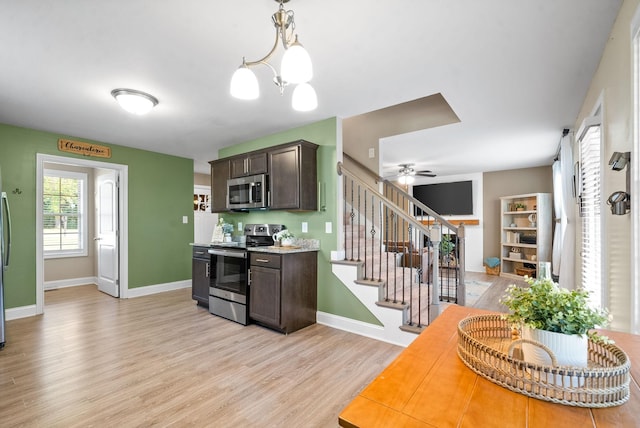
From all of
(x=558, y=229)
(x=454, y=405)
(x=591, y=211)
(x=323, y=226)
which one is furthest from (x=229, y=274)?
(x=558, y=229)

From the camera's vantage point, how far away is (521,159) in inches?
221

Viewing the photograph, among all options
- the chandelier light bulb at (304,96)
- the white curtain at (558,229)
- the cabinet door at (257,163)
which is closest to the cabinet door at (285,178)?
the cabinet door at (257,163)

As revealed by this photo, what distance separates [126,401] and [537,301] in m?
2.45

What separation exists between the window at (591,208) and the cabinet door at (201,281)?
161 inches

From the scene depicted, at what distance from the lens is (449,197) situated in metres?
7.37

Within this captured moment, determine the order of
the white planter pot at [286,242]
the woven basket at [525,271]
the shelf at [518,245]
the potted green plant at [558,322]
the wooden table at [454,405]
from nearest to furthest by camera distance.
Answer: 1. the wooden table at [454,405]
2. the potted green plant at [558,322]
3. the white planter pot at [286,242]
4. the shelf at [518,245]
5. the woven basket at [525,271]

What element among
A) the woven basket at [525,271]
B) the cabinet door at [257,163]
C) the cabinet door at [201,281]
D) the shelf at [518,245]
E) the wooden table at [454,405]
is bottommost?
the woven basket at [525,271]

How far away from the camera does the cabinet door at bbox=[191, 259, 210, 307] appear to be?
4.04 metres

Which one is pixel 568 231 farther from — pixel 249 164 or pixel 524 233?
pixel 249 164

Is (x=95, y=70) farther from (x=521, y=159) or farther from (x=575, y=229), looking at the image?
(x=521, y=159)

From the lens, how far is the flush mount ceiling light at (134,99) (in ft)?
8.86

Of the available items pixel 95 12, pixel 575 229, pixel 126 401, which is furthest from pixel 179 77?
pixel 575 229

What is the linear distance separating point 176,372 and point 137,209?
3.38m

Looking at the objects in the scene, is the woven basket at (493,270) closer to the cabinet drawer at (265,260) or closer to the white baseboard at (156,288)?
the cabinet drawer at (265,260)
